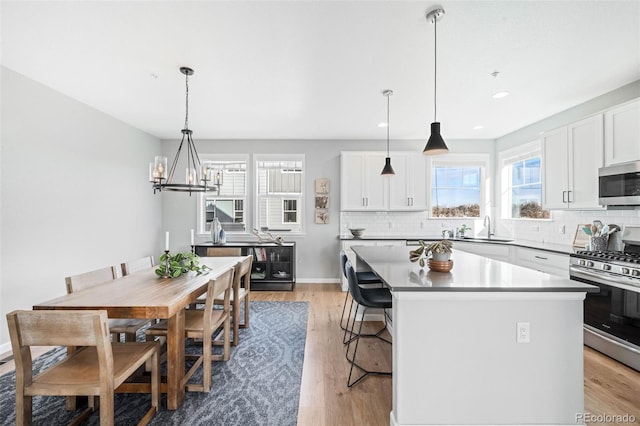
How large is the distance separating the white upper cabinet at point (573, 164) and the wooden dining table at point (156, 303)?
13.2 feet

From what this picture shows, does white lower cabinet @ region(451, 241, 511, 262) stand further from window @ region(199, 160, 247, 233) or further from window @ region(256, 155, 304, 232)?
window @ region(199, 160, 247, 233)

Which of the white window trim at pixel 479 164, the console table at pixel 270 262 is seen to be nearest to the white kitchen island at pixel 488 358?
the console table at pixel 270 262

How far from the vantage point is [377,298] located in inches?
90.0

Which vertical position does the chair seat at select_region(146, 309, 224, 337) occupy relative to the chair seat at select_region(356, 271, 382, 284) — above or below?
below

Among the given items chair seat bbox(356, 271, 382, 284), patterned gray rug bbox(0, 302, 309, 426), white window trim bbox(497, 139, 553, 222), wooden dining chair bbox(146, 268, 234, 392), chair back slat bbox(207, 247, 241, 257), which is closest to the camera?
patterned gray rug bbox(0, 302, 309, 426)

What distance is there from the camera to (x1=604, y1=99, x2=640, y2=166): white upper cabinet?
8.57ft

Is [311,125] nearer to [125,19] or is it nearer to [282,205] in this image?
[282,205]

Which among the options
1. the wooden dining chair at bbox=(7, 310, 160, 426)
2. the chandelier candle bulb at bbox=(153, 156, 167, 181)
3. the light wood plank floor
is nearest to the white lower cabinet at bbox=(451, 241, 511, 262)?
the light wood plank floor

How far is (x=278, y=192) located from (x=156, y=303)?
3.72 meters

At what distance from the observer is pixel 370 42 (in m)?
2.24

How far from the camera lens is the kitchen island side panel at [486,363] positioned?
5.33 feet

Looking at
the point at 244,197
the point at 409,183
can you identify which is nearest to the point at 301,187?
the point at 244,197

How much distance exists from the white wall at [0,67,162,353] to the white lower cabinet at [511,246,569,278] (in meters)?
5.52

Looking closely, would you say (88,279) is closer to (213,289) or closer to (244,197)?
(213,289)
